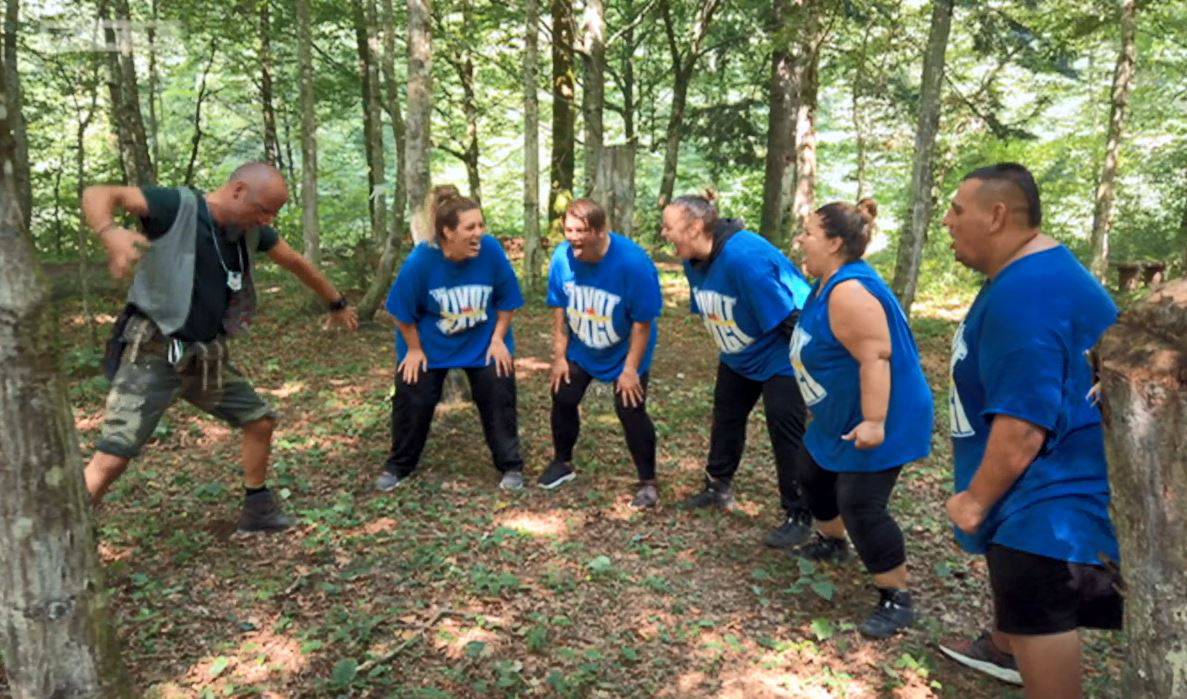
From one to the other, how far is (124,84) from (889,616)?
11539mm

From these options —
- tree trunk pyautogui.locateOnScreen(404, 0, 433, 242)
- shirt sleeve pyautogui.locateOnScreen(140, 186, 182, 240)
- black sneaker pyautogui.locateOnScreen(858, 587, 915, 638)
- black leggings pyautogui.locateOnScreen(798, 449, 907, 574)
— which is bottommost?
black sneaker pyautogui.locateOnScreen(858, 587, 915, 638)

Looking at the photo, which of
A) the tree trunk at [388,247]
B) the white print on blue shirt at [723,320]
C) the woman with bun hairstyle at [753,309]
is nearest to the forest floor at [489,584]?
the woman with bun hairstyle at [753,309]

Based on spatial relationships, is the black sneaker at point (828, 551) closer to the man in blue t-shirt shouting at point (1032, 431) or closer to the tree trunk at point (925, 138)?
the man in blue t-shirt shouting at point (1032, 431)

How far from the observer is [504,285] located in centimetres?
502

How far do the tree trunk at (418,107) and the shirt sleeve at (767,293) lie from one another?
328cm

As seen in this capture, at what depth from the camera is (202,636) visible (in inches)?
129

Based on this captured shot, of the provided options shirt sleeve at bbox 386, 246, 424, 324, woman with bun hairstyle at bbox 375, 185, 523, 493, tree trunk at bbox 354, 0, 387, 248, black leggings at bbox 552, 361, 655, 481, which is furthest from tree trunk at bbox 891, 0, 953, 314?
tree trunk at bbox 354, 0, 387, 248

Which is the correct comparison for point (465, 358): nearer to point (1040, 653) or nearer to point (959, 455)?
point (959, 455)

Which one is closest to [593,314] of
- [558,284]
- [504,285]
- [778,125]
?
[558,284]

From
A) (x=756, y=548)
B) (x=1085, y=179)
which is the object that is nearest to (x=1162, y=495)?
(x=756, y=548)

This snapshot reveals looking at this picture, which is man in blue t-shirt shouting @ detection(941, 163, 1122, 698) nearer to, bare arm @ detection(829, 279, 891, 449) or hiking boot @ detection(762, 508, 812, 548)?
bare arm @ detection(829, 279, 891, 449)

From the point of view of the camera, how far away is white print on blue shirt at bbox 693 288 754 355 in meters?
4.25

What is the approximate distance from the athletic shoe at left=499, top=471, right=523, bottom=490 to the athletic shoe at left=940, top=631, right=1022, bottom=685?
9.09 feet

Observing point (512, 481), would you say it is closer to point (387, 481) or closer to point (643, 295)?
point (387, 481)
